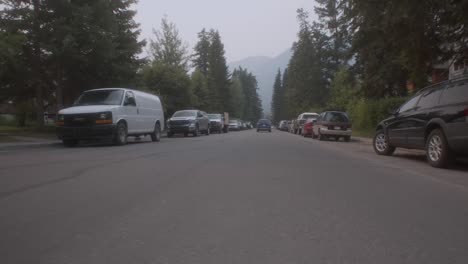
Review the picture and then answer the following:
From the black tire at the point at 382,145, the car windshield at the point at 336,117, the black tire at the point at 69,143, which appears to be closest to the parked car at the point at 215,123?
the car windshield at the point at 336,117

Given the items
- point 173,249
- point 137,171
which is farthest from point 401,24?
point 173,249

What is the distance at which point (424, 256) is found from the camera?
318 cm

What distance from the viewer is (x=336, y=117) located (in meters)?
21.7

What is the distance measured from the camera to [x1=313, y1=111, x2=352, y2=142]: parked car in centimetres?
2116

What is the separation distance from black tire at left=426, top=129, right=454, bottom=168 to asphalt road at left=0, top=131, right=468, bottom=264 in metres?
0.67

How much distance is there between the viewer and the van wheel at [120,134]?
14.1m

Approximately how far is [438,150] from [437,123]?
60 cm

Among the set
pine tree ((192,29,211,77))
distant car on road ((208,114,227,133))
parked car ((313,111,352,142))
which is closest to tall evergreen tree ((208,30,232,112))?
pine tree ((192,29,211,77))

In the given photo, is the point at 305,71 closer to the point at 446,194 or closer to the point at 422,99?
the point at 422,99

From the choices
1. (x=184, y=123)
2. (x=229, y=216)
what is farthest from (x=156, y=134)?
(x=229, y=216)

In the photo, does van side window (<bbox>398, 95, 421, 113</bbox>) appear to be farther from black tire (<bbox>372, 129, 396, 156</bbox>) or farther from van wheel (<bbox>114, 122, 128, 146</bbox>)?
van wheel (<bbox>114, 122, 128, 146</bbox>)

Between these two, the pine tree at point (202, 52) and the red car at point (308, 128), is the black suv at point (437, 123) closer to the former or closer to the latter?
the red car at point (308, 128)

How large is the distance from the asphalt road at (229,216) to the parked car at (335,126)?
13511 millimetres

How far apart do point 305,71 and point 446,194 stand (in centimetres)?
5094
